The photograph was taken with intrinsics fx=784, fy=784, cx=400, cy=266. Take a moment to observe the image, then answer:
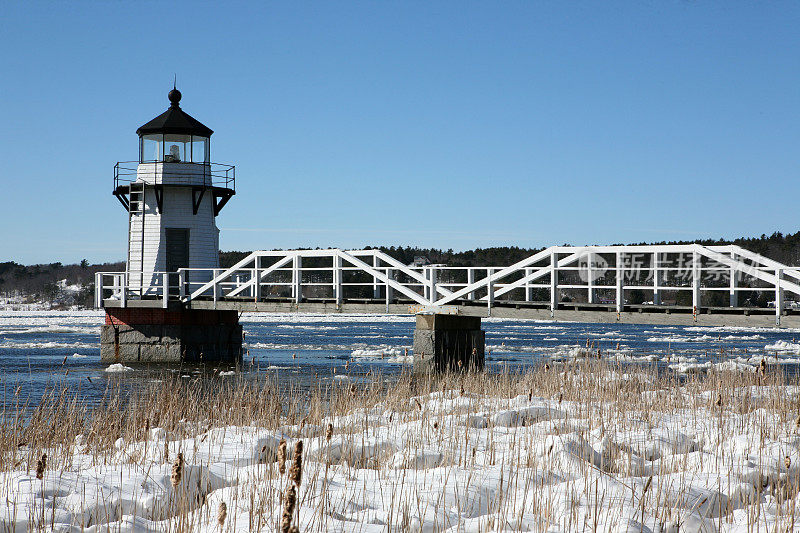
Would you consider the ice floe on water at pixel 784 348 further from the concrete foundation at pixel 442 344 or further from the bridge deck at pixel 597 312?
the concrete foundation at pixel 442 344

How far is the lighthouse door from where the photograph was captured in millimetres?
27703

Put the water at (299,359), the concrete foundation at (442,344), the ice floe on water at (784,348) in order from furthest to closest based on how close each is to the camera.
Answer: the ice floe on water at (784,348)
the concrete foundation at (442,344)
the water at (299,359)

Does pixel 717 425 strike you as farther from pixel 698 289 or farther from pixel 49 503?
pixel 698 289

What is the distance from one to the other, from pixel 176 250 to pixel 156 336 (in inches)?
131

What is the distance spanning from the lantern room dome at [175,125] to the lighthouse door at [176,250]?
3.42m

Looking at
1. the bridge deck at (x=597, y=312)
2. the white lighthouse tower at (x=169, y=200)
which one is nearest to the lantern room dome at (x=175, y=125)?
the white lighthouse tower at (x=169, y=200)

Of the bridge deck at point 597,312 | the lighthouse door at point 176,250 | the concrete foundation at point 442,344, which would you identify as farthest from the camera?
the lighthouse door at point 176,250

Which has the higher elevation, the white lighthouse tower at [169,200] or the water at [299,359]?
the white lighthouse tower at [169,200]

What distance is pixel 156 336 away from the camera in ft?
86.3

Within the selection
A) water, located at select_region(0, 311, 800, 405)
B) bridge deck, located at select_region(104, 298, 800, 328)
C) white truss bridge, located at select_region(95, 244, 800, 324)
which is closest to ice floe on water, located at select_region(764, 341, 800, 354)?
water, located at select_region(0, 311, 800, 405)

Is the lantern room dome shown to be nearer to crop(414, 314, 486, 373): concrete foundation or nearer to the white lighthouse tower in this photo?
the white lighthouse tower

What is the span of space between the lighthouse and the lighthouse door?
0.11 ft

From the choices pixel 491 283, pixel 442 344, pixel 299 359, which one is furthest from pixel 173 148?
pixel 491 283

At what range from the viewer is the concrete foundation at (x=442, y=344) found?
62.7ft
